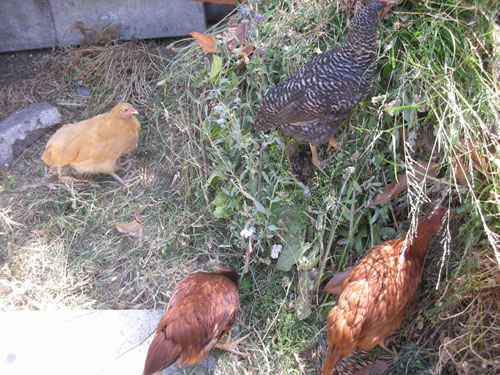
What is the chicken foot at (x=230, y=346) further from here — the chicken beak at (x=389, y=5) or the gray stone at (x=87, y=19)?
the gray stone at (x=87, y=19)

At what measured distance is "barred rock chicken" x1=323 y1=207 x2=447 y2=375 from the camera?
6.69 ft

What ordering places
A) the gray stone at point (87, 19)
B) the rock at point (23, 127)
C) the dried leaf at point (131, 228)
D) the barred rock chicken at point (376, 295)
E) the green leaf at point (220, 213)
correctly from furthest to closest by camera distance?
the gray stone at point (87, 19)
the rock at point (23, 127)
the dried leaf at point (131, 228)
the green leaf at point (220, 213)
the barred rock chicken at point (376, 295)

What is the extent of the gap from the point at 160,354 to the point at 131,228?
1101mm

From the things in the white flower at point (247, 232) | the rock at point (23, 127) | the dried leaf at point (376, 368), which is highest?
the rock at point (23, 127)

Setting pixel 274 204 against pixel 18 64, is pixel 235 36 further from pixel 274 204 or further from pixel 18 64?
pixel 18 64

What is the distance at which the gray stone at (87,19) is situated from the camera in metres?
4.00

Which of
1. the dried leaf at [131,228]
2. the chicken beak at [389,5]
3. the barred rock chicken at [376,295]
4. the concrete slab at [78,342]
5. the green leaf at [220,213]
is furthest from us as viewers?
the dried leaf at [131,228]

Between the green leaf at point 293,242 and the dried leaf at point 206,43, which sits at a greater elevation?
the dried leaf at point 206,43

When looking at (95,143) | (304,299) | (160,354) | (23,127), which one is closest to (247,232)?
(304,299)

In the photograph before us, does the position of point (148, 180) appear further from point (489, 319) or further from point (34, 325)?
point (489, 319)

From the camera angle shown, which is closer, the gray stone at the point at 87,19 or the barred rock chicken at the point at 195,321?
the barred rock chicken at the point at 195,321

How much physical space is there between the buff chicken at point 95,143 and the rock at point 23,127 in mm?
498

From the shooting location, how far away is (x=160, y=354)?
84.0 inches

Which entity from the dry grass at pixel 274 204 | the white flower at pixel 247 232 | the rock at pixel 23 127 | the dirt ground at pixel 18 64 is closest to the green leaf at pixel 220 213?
the dry grass at pixel 274 204
